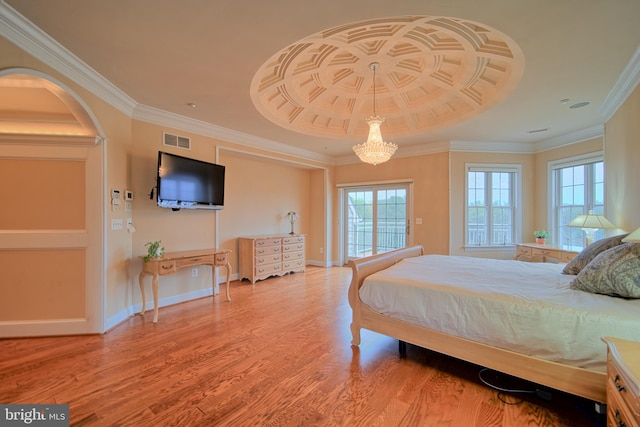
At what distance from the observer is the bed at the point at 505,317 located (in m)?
1.63

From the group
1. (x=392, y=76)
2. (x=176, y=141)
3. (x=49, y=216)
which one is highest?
(x=392, y=76)

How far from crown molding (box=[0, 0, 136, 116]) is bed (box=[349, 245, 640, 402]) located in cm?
322

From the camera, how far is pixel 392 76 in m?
3.48

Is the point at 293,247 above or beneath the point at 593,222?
beneath

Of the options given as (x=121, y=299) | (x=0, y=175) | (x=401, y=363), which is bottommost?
(x=401, y=363)

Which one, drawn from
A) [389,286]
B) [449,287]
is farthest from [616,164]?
[389,286]

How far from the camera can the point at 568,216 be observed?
484 cm

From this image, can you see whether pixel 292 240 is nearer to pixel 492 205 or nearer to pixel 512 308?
pixel 492 205

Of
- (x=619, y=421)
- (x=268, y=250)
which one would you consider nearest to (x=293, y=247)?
(x=268, y=250)

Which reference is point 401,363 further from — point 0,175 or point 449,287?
point 0,175

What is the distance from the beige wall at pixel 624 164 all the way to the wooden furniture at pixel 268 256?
4.89 m

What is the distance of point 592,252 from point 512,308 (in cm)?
123

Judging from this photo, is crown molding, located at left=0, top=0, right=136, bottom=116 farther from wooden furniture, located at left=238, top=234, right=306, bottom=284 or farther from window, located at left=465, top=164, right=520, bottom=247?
window, located at left=465, top=164, right=520, bottom=247

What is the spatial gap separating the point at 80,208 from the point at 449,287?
3.79 m
